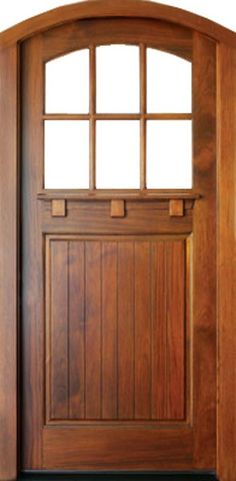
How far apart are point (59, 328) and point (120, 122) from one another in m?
0.91

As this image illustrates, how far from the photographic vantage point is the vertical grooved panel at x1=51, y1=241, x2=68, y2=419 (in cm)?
273

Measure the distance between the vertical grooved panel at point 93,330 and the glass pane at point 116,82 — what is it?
0.59 m

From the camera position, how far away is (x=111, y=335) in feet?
8.98

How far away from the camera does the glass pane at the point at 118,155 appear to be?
2.73 m

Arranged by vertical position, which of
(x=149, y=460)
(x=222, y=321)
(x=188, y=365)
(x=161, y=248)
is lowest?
(x=149, y=460)

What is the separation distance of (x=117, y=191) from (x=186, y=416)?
1003mm

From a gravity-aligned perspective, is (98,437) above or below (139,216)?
below

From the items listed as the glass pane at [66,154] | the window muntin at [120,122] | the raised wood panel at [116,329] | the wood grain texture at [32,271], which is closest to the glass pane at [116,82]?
the window muntin at [120,122]

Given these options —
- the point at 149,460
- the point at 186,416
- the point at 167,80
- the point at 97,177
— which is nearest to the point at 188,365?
the point at 186,416

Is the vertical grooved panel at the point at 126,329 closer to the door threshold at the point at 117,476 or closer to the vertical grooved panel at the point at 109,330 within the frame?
the vertical grooved panel at the point at 109,330

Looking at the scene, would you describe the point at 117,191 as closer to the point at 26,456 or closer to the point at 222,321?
the point at 222,321

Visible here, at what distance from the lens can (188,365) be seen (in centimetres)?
274

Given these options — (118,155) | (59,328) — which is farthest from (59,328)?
(118,155)

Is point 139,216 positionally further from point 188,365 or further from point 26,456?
point 26,456
